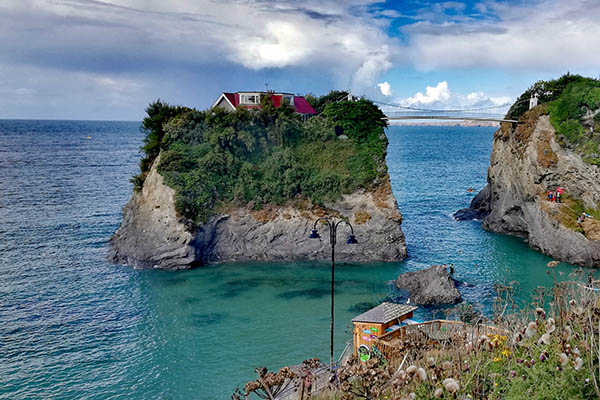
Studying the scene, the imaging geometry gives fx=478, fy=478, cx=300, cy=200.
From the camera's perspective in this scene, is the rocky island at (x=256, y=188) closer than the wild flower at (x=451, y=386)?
No

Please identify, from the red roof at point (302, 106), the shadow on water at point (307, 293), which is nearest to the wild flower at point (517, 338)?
the shadow on water at point (307, 293)

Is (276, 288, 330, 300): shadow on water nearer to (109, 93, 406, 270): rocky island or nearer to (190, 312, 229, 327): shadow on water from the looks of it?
(190, 312, 229, 327): shadow on water

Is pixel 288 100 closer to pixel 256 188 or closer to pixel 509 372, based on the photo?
pixel 256 188

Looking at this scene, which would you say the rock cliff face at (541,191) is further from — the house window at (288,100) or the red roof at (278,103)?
the house window at (288,100)

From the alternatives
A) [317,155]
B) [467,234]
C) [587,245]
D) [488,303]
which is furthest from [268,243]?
[587,245]

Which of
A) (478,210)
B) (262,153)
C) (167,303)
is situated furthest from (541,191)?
(167,303)

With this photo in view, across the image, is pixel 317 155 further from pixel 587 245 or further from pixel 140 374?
pixel 140 374

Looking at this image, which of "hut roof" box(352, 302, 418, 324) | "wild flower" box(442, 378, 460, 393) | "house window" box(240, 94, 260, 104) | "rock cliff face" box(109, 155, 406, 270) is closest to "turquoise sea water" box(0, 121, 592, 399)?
"rock cliff face" box(109, 155, 406, 270)

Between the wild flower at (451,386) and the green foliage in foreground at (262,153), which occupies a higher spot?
the green foliage in foreground at (262,153)
